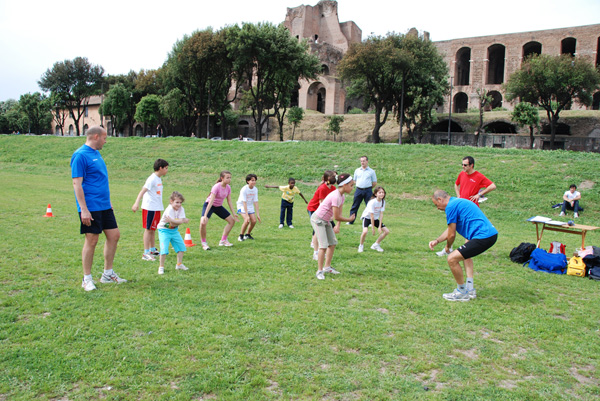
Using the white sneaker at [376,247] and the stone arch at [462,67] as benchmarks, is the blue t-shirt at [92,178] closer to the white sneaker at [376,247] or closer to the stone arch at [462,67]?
the white sneaker at [376,247]

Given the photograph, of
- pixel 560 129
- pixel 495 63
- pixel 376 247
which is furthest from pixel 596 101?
pixel 376 247

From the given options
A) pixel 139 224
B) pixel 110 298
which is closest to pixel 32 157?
pixel 139 224

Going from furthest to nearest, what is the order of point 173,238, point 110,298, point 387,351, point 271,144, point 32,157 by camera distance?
point 32,157, point 271,144, point 173,238, point 110,298, point 387,351

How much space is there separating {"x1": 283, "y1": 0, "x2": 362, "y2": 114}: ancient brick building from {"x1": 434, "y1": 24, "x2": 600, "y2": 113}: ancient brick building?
17059 millimetres

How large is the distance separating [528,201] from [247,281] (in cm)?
1454

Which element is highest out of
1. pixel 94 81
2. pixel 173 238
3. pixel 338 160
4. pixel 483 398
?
pixel 94 81

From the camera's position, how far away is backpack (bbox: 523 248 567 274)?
7.47 meters

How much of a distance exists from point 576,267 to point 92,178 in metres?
8.12

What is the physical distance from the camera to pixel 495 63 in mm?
64500

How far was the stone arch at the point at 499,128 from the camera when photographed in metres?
47.5

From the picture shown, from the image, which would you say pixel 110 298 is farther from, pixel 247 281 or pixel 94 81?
pixel 94 81

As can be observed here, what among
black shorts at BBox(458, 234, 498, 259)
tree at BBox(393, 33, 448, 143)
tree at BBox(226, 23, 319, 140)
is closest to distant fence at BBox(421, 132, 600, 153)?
tree at BBox(393, 33, 448, 143)

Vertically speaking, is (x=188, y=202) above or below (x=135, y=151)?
below

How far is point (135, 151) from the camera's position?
102ft
